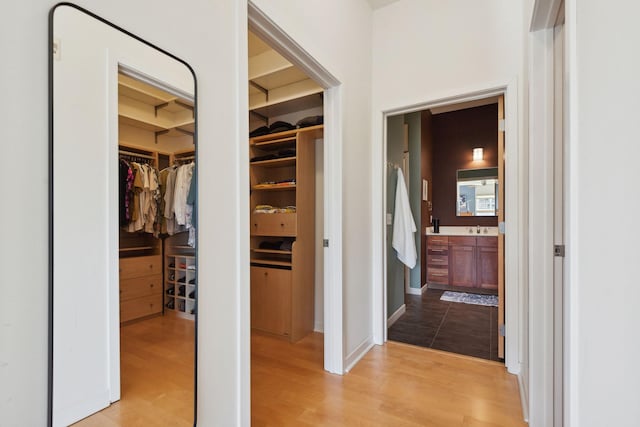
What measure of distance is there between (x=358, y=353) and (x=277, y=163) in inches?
77.1

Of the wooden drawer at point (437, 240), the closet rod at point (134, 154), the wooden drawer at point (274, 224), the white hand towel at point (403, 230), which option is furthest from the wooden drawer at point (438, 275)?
the closet rod at point (134, 154)

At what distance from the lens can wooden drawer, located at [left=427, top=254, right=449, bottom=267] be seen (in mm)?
4627

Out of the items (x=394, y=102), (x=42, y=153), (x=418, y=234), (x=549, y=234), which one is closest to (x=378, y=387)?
(x=549, y=234)

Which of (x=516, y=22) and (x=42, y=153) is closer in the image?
(x=42, y=153)

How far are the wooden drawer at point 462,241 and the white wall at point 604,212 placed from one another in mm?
3918

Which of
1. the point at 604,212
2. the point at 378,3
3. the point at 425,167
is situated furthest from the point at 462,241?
the point at 604,212

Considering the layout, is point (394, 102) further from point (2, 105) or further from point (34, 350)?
point (34, 350)

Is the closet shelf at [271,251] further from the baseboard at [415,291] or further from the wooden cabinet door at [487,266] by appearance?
the wooden cabinet door at [487,266]

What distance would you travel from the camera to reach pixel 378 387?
79.7 inches

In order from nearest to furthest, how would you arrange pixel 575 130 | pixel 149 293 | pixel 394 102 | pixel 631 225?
pixel 631 225 < pixel 575 130 < pixel 149 293 < pixel 394 102

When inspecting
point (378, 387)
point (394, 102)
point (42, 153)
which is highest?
point (394, 102)

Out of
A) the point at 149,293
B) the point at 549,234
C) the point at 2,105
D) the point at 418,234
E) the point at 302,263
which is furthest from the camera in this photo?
the point at 418,234

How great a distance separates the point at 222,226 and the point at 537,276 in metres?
1.58

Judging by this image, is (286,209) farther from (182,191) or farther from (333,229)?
(182,191)
